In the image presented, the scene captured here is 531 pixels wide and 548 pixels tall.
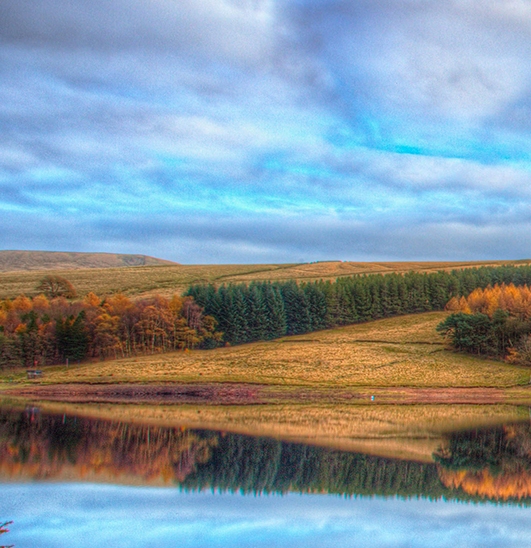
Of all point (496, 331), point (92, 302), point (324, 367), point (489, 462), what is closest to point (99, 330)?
point (92, 302)

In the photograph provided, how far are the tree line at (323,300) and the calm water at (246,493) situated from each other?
65.7 metres

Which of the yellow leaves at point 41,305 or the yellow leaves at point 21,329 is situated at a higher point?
the yellow leaves at point 41,305

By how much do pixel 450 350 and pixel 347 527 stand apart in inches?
2827

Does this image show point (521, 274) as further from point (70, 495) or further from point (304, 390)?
point (70, 495)

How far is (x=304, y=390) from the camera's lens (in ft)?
209

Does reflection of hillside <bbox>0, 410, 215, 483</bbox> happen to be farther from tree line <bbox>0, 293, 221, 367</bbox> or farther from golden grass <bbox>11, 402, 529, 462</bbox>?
tree line <bbox>0, 293, 221, 367</bbox>

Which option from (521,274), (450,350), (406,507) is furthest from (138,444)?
(521,274)

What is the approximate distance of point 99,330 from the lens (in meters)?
89.0

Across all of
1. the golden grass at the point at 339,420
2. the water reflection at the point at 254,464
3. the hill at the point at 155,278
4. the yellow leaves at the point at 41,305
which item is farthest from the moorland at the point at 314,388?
the hill at the point at 155,278

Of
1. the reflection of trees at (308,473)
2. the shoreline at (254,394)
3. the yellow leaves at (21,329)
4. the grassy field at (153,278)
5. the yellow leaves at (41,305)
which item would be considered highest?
the grassy field at (153,278)

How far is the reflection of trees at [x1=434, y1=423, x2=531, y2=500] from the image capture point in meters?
27.1

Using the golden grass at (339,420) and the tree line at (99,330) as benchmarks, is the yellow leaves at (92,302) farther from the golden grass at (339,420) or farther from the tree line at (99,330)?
the golden grass at (339,420)

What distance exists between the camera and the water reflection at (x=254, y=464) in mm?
26391

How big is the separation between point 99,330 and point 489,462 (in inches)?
2634
